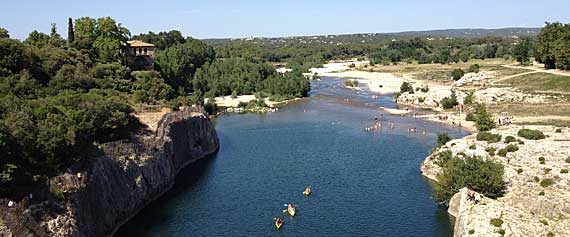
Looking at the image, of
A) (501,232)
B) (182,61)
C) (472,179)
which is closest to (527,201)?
(472,179)

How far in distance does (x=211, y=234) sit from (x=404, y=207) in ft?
60.9

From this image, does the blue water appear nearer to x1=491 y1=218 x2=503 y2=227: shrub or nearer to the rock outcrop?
the rock outcrop

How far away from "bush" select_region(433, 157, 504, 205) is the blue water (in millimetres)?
1954

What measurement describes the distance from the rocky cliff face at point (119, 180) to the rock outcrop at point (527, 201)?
29311 mm

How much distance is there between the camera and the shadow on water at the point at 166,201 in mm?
A: 48100

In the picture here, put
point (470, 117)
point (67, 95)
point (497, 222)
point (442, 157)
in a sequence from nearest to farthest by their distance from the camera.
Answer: point (497, 222) → point (67, 95) → point (442, 157) → point (470, 117)

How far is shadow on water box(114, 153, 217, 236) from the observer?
158 ft

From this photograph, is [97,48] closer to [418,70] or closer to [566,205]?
[566,205]

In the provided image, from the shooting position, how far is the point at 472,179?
46406 millimetres

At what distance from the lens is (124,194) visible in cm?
4953

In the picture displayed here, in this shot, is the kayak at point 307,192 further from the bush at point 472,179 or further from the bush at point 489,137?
the bush at point 489,137

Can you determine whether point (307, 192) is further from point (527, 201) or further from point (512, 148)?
point (512, 148)

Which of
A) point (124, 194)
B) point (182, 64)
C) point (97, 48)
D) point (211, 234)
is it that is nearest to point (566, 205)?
point (211, 234)

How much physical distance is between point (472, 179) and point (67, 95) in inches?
1531
